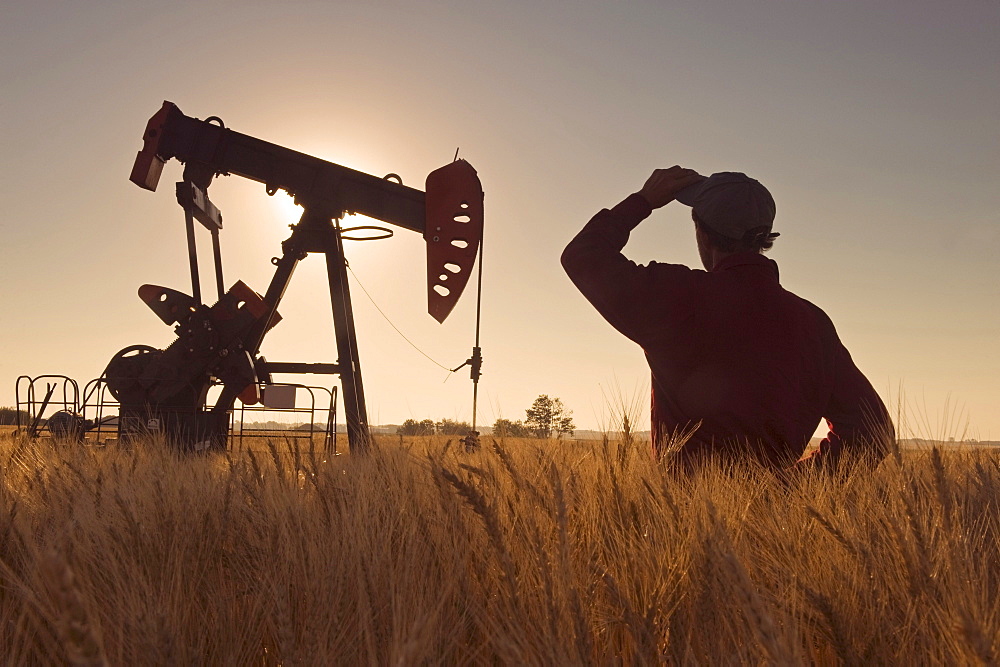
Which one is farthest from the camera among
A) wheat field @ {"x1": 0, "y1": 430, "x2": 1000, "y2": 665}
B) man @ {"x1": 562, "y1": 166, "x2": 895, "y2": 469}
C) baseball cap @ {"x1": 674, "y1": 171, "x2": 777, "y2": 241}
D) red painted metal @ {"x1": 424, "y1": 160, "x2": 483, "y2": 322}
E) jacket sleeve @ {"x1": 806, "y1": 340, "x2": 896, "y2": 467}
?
red painted metal @ {"x1": 424, "y1": 160, "x2": 483, "y2": 322}

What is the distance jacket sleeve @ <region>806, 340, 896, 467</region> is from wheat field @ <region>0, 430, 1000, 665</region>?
1.51 ft

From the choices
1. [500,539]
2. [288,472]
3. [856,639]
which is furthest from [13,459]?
[856,639]

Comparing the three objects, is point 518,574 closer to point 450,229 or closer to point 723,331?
point 723,331

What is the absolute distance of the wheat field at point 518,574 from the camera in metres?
1.01

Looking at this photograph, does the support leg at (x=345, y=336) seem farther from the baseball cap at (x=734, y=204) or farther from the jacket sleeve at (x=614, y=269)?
the baseball cap at (x=734, y=204)

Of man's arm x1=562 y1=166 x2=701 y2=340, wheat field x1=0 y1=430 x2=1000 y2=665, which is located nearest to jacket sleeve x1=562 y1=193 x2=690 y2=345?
man's arm x1=562 y1=166 x2=701 y2=340

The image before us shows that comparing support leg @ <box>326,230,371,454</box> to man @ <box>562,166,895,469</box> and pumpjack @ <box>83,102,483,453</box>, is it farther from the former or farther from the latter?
man @ <box>562,166,895,469</box>

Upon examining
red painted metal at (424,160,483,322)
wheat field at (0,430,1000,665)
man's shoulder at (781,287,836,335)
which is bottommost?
wheat field at (0,430,1000,665)

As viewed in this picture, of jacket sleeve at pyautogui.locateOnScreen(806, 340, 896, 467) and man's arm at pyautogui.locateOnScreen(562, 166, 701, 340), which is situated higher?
man's arm at pyautogui.locateOnScreen(562, 166, 701, 340)

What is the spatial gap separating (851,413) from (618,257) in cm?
113

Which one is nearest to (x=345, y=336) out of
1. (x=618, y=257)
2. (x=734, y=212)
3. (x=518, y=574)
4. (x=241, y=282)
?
(x=241, y=282)

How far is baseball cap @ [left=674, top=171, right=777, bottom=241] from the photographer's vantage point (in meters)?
2.48

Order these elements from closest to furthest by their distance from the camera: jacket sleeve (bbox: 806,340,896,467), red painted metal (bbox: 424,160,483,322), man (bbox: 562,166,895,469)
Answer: man (bbox: 562,166,895,469), jacket sleeve (bbox: 806,340,896,467), red painted metal (bbox: 424,160,483,322)

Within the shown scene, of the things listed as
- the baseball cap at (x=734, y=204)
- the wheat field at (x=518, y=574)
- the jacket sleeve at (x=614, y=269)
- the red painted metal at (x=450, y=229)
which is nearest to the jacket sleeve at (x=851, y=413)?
the wheat field at (x=518, y=574)
